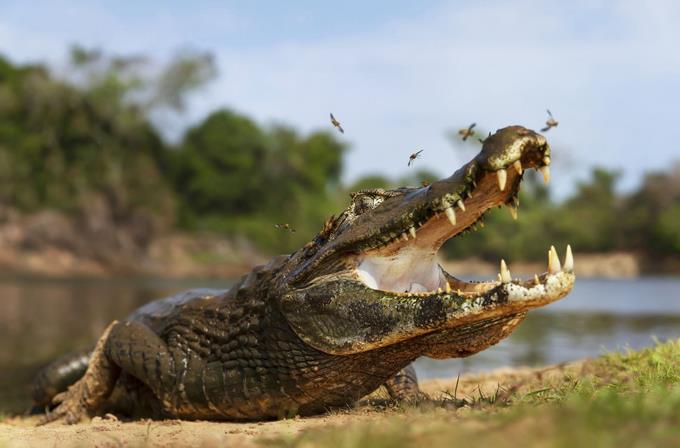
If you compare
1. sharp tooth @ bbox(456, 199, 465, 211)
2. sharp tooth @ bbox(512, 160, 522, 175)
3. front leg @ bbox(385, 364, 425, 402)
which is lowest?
front leg @ bbox(385, 364, 425, 402)

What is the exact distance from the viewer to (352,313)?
155 inches

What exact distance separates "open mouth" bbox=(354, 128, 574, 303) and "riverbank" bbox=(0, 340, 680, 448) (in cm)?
56

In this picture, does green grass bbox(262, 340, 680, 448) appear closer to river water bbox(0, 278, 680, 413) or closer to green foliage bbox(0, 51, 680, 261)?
river water bbox(0, 278, 680, 413)

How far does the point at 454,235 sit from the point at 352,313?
0.81 meters

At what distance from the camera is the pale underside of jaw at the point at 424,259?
382 centimetres

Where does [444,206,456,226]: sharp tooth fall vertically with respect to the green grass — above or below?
above

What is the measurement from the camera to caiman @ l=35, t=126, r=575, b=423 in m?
3.62

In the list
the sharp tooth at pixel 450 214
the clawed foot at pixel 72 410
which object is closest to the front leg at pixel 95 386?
the clawed foot at pixel 72 410

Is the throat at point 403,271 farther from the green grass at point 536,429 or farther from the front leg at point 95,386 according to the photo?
the front leg at point 95,386

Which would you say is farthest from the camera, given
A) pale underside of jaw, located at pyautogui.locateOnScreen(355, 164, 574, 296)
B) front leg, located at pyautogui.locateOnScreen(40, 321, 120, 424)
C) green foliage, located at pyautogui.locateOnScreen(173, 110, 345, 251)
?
green foliage, located at pyautogui.locateOnScreen(173, 110, 345, 251)

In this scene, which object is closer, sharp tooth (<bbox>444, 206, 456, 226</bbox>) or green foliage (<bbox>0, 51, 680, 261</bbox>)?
sharp tooth (<bbox>444, 206, 456, 226</bbox>)

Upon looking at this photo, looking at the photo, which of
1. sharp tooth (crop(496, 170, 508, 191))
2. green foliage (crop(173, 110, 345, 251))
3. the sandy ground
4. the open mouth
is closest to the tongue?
the open mouth

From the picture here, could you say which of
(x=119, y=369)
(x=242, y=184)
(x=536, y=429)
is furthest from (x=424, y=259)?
(x=242, y=184)

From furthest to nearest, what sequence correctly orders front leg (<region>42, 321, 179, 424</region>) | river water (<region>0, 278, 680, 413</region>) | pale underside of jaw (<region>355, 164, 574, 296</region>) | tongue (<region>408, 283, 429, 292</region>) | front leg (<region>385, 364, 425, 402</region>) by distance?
1. river water (<region>0, 278, 680, 413</region>)
2. front leg (<region>42, 321, 179, 424</region>)
3. front leg (<region>385, 364, 425, 402</region>)
4. tongue (<region>408, 283, 429, 292</region>)
5. pale underside of jaw (<region>355, 164, 574, 296</region>)
